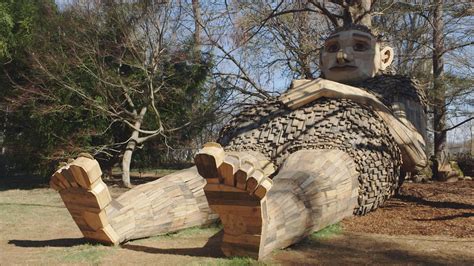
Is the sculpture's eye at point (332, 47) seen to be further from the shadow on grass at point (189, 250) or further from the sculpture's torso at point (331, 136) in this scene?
the shadow on grass at point (189, 250)

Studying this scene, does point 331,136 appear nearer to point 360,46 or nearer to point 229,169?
point 360,46

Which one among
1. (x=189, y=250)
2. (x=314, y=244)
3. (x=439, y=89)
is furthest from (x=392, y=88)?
(x=439, y=89)

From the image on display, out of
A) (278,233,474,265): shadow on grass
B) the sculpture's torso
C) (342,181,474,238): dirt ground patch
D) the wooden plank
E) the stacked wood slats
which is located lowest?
(278,233,474,265): shadow on grass

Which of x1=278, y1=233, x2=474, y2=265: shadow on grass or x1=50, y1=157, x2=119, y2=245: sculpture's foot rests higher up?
x1=50, y1=157, x2=119, y2=245: sculpture's foot

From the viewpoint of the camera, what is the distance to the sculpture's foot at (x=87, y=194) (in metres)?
3.51

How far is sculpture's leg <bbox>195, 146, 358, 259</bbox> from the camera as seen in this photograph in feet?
10.3

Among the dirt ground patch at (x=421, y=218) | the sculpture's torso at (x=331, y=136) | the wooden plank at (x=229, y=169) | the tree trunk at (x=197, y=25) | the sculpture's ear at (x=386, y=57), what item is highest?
the tree trunk at (x=197, y=25)

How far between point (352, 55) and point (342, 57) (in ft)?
0.64

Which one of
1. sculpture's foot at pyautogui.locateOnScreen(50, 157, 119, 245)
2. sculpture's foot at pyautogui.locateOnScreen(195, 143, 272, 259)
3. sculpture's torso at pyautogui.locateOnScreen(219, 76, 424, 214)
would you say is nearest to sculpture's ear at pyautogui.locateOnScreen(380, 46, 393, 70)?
sculpture's torso at pyautogui.locateOnScreen(219, 76, 424, 214)

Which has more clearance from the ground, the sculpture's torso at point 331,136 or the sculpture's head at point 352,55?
the sculpture's head at point 352,55

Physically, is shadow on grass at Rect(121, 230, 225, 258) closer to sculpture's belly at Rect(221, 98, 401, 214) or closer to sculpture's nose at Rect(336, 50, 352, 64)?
sculpture's belly at Rect(221, 98, 401, 214)

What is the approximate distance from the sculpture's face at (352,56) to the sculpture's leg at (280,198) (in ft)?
6.74

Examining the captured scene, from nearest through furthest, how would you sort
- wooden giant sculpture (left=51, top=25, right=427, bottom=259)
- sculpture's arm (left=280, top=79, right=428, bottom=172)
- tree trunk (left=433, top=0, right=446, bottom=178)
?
wooden giant sculpture (left=51, top=25, right=427, bottom=259)
sculpture's arm (left=280, top=79, right=428, bottom=172)
tree trunk (left=433, top=0, right=446, bottom=178)

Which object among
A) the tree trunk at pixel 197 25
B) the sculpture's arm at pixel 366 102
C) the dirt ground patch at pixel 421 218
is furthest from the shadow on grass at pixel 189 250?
the tree trunk at pixel 197 25
